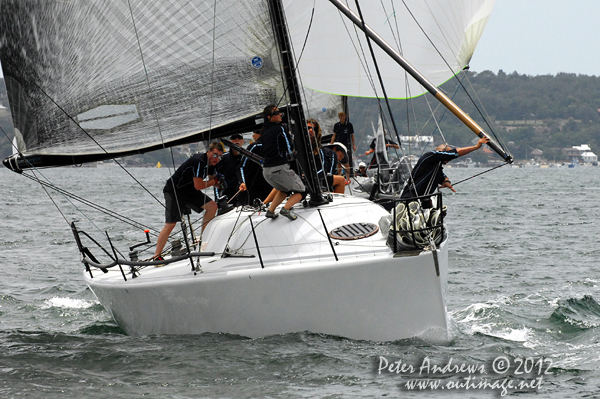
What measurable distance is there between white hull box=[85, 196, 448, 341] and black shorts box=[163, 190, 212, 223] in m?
0.72

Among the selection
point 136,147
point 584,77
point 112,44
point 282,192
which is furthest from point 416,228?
point 584,77

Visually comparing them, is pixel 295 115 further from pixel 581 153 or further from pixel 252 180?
pixel 581 153

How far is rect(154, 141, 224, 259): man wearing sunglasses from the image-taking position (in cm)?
773

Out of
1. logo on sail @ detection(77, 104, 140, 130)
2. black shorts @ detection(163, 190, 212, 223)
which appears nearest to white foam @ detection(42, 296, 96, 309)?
black shorts @ detection(163, 190, 212, 223)

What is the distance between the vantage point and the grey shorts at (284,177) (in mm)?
7289

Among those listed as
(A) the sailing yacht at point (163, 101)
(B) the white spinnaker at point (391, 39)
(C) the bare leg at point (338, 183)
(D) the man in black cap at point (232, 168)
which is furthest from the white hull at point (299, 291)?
(B) the white spinnaker at point (391, 39)

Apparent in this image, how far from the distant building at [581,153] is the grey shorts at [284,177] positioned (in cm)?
11627

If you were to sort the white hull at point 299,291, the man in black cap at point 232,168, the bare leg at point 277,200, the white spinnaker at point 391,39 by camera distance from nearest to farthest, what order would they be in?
the white hull at point 299,291 → the bare leg at point 277,200 → the man in black cap at point 232,168 → the white spinnaker at point 391,39

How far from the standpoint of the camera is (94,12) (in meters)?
7.66

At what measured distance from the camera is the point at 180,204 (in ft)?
26.7

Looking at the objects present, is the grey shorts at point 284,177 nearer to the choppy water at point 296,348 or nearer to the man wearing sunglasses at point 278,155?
the man wearing sunglasses at point 278,155

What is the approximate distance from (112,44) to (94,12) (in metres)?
0.35

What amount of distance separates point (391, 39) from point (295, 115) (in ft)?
28.6

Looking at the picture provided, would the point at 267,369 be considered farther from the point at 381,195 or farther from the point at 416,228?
the point at 381,195
